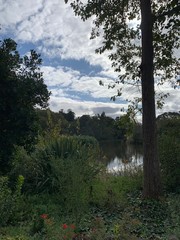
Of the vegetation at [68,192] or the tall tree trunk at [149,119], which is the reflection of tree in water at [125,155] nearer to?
the vegetation at [68,192]

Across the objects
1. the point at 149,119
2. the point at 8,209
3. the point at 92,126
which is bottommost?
the point at 8,209

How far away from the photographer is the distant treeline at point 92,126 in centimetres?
1066

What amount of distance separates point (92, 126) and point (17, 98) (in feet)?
126

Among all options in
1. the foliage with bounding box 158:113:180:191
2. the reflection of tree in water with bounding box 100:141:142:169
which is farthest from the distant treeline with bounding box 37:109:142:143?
the foliage with bounding box 158:113:180:191

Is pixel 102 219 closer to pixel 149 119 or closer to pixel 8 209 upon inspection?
pixel 8 209

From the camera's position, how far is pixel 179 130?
36.7 ft

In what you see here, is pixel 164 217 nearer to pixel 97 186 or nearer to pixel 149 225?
pixel 149 225

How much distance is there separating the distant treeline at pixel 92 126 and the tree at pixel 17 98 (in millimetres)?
4743

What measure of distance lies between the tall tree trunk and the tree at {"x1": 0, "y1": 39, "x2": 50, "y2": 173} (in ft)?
11.6

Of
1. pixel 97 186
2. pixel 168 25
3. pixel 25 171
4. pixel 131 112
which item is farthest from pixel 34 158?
pixel 168 25

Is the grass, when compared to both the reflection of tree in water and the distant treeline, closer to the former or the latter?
the distant treeline

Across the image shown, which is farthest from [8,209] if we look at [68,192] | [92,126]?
[92,126]

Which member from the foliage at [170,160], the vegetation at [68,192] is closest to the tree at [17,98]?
the vegetation at [68,192]

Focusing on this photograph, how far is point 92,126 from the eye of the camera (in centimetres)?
4412
